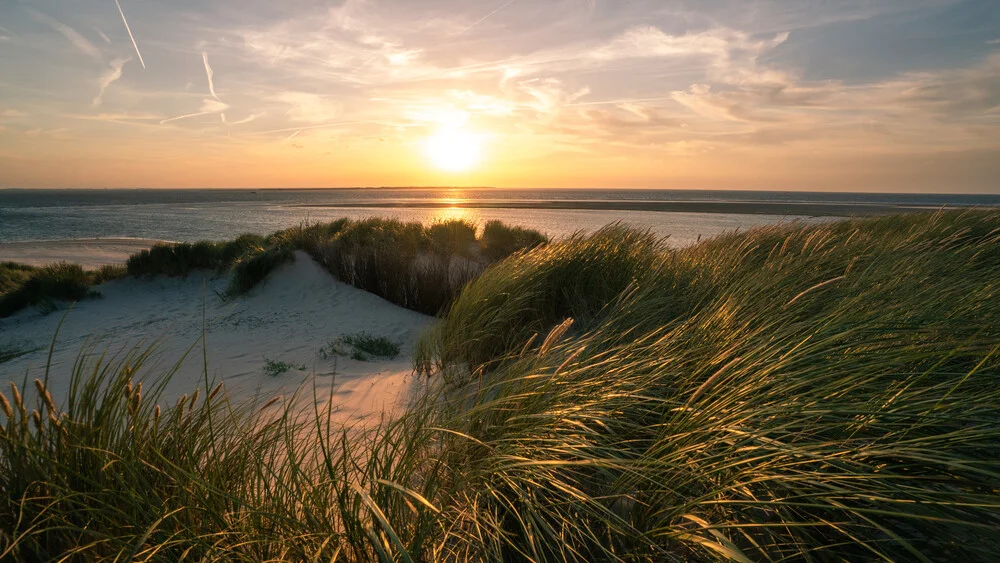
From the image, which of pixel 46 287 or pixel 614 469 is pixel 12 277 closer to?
pixel 46 287

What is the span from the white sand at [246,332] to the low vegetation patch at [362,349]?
12cm

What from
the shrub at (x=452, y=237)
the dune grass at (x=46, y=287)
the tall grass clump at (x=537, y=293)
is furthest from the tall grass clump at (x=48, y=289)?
the tall grass clump at (x=537, y=293)

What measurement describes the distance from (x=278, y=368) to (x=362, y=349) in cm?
100

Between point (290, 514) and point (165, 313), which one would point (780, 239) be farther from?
point (165, 313)

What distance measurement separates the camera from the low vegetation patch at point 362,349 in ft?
17.7

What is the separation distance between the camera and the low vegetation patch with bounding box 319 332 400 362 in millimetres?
5383

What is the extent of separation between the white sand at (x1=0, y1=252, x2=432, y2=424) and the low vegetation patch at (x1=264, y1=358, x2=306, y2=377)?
0.08 m

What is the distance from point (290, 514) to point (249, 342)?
5.32 m

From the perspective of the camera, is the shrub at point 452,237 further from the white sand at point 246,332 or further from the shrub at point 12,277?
the shrub at point 12,277

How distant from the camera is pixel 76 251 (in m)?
16.1

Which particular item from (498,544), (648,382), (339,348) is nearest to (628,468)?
(498,544)

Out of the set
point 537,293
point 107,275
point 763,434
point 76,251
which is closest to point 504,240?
point 537,293

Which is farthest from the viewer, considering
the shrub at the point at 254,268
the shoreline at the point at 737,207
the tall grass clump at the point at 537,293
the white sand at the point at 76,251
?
the shoreline at the point at 737,207

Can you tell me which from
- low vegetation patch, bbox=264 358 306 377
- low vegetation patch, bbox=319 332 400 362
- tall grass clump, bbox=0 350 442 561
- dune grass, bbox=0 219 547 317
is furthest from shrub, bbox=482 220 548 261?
tall grass clump, bbox=0 350 442 561
